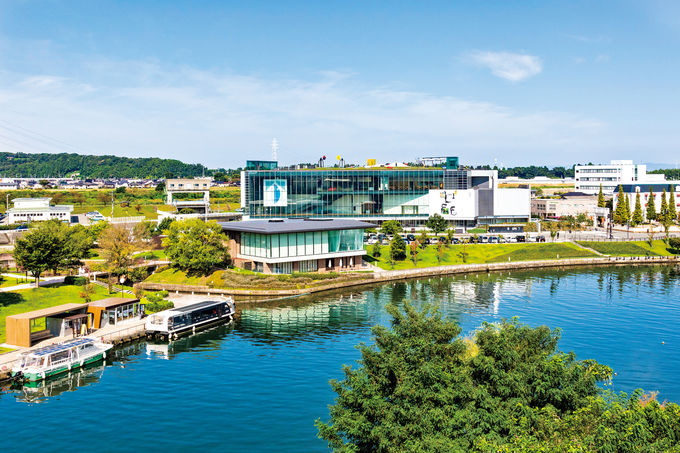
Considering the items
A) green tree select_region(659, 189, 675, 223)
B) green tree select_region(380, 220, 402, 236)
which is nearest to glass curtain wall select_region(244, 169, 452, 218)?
green tree select_region(380, 220, 402, 236)

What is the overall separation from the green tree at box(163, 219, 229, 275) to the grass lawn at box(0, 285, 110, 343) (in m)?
15.2

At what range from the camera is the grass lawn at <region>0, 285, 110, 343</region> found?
61.2m

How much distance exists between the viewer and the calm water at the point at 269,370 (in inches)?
1437

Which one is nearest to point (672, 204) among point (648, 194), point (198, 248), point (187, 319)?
point (648, 194)

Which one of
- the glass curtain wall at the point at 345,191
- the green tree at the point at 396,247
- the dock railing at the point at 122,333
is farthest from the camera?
the glass curtain wall at the point at 345,191

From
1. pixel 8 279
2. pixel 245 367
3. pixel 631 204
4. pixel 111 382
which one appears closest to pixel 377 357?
pixel 245 367

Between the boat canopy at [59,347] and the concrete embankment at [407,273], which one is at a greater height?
the concrete embankment at [407,273]

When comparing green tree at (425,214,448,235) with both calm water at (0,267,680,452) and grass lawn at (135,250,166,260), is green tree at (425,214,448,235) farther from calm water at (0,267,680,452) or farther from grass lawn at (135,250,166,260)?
grass lawn at (135,250,166,260)

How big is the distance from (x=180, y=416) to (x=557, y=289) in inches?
2547

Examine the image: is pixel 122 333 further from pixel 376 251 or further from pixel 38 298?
pixel 376 251

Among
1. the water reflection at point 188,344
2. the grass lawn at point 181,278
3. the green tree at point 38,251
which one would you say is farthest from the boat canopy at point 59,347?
the grass lawn at point 181,278

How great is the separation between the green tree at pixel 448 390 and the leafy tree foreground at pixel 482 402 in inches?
2.2

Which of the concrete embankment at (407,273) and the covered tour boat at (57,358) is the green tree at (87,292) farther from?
the covered tour boat at (57,358)

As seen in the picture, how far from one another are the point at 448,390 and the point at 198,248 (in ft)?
216
